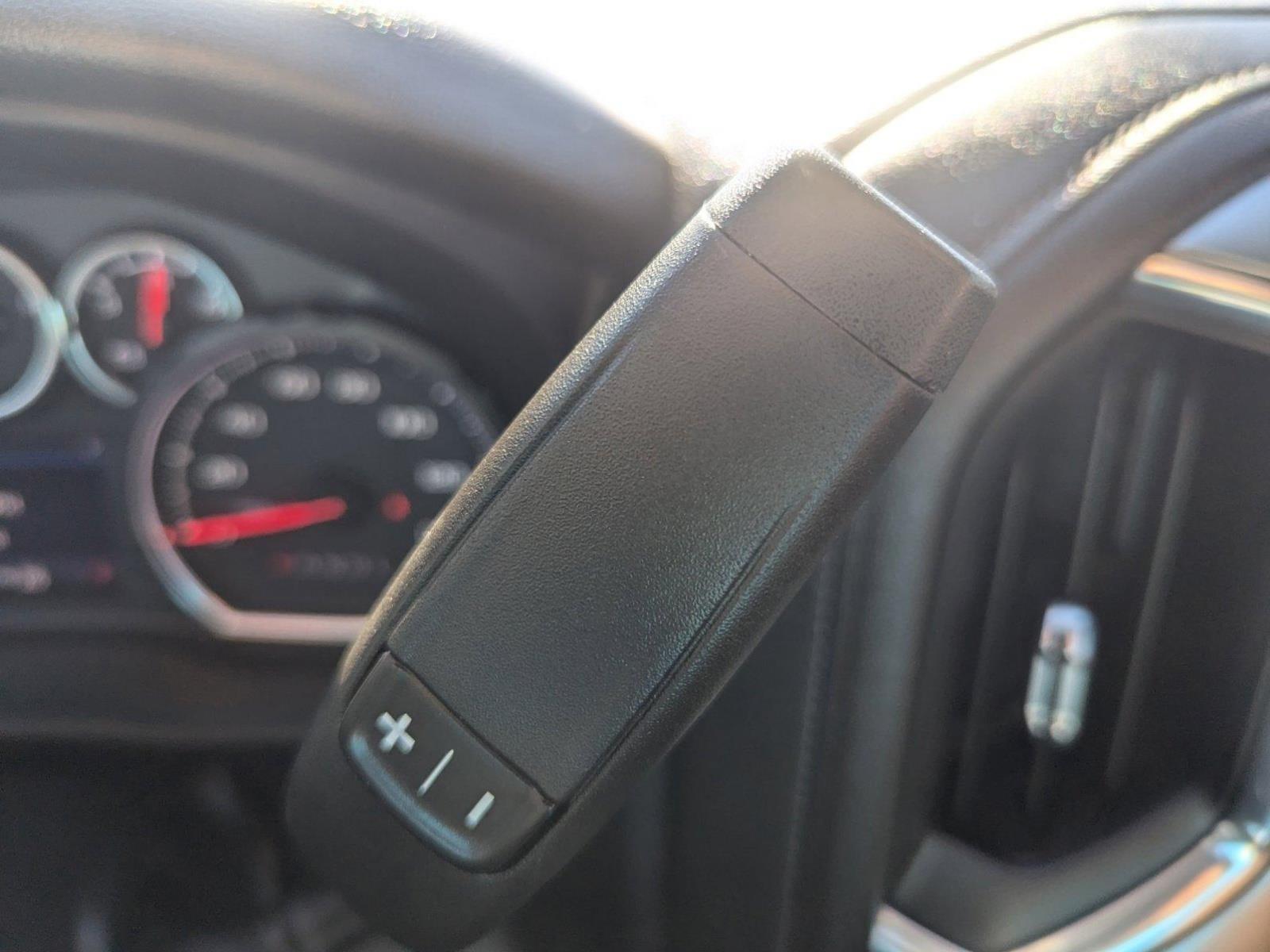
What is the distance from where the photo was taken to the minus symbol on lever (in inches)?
17.4

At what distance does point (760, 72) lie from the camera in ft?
2.12

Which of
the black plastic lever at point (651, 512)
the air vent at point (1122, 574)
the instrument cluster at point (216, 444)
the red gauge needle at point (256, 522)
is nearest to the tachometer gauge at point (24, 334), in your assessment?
the instrument cluster at point (216, 444)

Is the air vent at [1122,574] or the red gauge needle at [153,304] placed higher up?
the air vent at [1122,574]

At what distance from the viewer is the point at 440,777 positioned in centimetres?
45

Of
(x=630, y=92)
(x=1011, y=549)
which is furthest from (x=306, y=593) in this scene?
(x=1011, y=549)

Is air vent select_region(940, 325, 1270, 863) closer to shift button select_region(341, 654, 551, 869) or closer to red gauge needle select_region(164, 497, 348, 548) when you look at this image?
shift button select_region(341, 654, 551, 869)

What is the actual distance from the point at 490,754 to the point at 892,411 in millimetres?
196

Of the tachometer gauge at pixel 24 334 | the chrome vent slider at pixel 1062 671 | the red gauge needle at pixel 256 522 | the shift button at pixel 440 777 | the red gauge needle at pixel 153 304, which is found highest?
the chrome vent slider at pixel 1062 671

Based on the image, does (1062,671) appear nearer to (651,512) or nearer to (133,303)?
(651,512)

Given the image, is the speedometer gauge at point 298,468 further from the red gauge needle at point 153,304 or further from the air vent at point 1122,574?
the air vent at point 1122,574

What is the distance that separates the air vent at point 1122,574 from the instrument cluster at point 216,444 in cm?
39

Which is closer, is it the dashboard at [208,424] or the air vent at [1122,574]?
the air vent at [1122,574]

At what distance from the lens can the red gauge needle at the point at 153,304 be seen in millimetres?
775

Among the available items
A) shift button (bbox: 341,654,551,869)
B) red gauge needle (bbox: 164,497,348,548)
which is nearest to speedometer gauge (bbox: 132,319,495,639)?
red gauge needle (bbox: 164,497,348,548)
